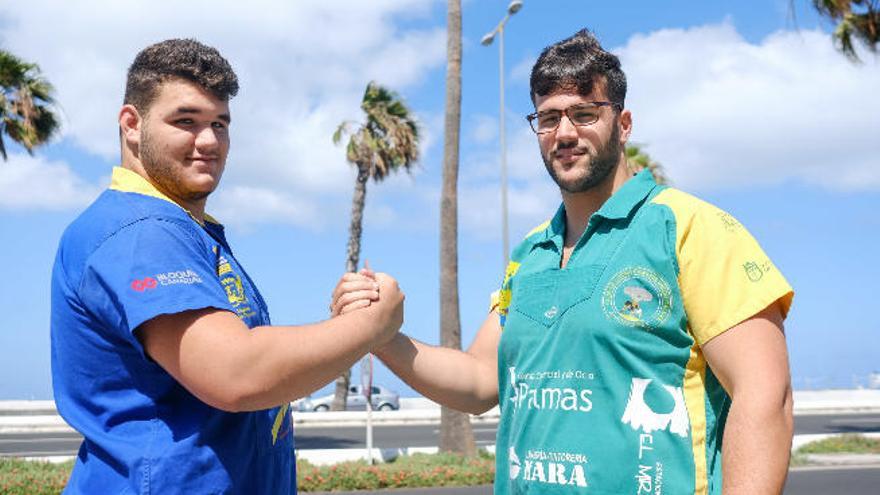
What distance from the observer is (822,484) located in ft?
47.4

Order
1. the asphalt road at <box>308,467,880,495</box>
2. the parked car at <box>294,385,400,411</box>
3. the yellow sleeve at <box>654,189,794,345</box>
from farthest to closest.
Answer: the parked car at <box>294,385,400,411</box> < the asphalt road at <box>308,467,880,495</box> < the yellow sleeve at <box>654,189,794,345</box>

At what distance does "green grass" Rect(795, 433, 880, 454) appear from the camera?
1833cm

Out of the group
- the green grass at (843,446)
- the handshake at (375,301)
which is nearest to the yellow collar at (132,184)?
the handshake at (375,301)

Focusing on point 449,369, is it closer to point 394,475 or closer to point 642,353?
point 642,353

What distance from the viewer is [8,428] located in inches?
1018

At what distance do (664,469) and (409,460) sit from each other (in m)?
13.3

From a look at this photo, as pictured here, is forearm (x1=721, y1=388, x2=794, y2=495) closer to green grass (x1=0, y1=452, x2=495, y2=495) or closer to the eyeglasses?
the eyeglasses

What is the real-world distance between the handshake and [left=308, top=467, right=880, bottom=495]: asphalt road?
1119 cm

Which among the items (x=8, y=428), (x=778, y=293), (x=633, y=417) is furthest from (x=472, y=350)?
(x=8, y=428)

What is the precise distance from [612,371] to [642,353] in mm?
94

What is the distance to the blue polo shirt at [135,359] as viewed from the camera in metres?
2.20

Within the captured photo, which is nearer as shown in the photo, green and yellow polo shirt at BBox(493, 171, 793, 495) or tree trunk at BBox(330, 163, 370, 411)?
green and yellow polo shirt at BBox(493, 171, 793, 495)

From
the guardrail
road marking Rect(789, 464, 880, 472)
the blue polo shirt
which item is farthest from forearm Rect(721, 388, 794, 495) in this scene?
the guardrail

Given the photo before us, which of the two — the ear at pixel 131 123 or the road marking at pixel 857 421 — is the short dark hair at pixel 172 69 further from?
the road marking at pixel 857 421
